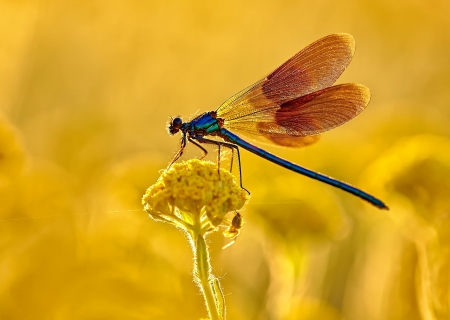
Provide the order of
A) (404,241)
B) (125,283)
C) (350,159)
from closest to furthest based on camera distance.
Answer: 1. (125,283)
2. (404,241)
3. (350,159)

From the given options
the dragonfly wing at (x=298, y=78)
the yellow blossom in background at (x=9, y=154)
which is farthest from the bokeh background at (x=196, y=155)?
the dragonfly wing at (x=298, y=78)

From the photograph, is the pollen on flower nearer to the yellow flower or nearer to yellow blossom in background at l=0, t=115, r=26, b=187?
the yellow flower

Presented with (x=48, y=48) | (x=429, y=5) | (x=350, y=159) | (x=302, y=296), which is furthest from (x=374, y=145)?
(x=48, y=48)

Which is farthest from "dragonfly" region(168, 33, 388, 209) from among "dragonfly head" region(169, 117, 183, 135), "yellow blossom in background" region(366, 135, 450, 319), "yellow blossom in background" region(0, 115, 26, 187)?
"yellow blossom in background" region(0, 115, 26, 187)

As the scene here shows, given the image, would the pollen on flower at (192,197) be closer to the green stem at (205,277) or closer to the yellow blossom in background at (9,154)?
the green stem at (205,277)

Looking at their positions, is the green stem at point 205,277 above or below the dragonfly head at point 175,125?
below

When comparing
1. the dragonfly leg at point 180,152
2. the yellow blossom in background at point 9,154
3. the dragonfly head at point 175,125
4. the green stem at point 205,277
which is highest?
the dragonfly head at point 175,125

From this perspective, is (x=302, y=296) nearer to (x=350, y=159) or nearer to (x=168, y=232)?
(x=168, y=232)
